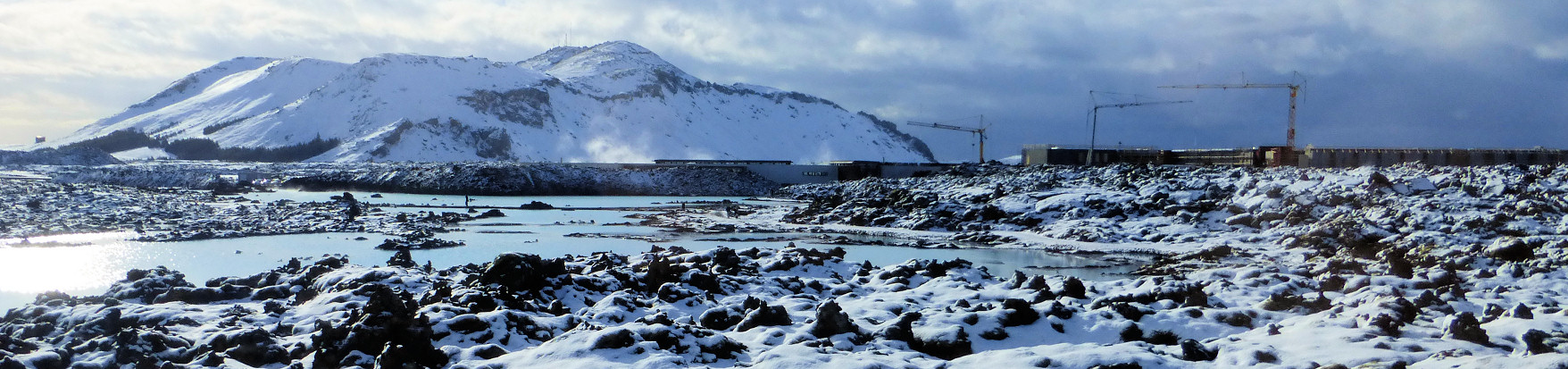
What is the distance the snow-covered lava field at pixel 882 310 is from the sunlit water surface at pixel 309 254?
1483mm

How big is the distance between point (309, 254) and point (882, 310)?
46.0ft

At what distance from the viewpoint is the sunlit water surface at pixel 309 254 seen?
1606 cm

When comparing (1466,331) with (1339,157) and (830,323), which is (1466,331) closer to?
(830,323)

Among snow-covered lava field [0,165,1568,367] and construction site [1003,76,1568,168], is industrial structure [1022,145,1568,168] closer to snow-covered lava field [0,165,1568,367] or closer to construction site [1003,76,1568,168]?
construction site [1003,76,1568,168]

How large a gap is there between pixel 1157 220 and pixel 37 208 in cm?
3350

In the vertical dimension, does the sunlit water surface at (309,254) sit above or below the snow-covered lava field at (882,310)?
below

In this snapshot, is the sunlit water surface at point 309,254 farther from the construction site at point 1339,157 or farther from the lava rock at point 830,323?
the construction site at point 1339,157

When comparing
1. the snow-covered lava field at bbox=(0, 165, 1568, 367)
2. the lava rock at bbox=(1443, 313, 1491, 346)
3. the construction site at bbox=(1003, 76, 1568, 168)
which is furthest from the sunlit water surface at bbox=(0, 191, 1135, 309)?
the construction site at bbox=(1003, 76, 1568, 168)

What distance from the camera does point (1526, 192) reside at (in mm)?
24812

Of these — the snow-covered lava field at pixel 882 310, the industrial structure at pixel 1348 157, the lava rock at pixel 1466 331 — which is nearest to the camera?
the snow-covered lava field at pixel 882 310

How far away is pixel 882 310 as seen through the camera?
11.5 metres

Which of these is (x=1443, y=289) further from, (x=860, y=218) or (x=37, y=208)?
(x=37, y=208)

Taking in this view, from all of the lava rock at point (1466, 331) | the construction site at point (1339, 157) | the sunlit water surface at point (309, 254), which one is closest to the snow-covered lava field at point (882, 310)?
the lava rock at point (1466, 331)

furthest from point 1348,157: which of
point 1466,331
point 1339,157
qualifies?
point 1466,331
